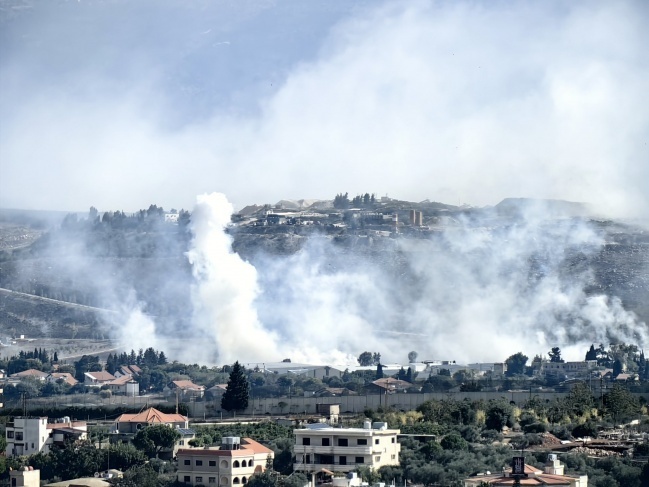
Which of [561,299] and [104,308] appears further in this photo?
[104,308]

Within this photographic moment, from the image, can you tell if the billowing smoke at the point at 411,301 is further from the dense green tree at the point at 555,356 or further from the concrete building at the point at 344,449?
the concrete building at the point at 344,449

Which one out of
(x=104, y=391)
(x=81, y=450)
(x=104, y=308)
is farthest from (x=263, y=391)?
(x=104, y=308)

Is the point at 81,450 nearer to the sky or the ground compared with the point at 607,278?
nearer to the ground

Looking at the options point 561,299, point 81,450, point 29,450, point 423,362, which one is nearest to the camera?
point 81,450

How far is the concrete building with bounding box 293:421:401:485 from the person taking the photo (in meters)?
67.8

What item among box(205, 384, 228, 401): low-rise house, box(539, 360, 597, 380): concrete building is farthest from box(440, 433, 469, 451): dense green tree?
box(539, 360, 597, 380): concrete building

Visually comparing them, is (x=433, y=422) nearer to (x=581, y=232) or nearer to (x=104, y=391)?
(x=104, y=391)

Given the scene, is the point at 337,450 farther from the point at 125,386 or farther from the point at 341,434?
the point at 125,386

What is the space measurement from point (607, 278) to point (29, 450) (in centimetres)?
11139

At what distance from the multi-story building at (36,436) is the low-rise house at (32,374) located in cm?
4695

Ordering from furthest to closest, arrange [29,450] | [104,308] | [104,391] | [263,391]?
[104,308] < [104,391] < [263,391] < [29,450]

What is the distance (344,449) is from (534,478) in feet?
38.1

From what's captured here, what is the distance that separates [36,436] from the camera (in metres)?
76.6

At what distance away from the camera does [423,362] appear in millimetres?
136875
